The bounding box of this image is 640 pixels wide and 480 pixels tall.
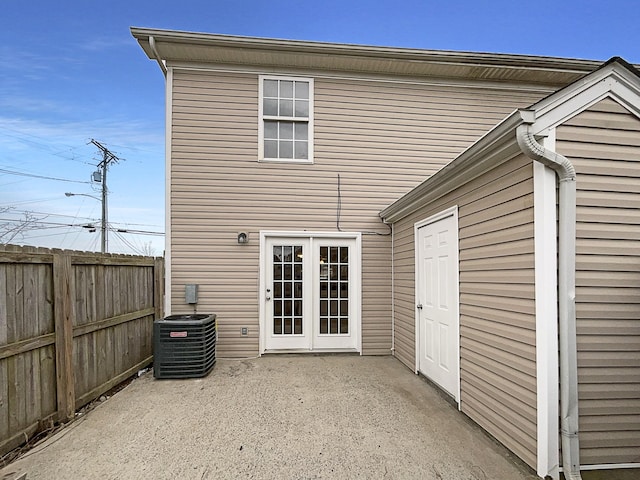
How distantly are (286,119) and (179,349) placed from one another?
381cm

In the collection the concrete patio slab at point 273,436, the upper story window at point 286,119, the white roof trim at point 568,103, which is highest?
the upper story window at point 286,119

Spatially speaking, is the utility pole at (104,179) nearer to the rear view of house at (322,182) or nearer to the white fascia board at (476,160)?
the rear view of house at (322,182)

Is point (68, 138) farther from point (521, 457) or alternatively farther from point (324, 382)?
point (521, 457)

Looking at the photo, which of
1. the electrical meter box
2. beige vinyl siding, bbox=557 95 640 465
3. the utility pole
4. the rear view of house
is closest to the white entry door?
the rear view of house

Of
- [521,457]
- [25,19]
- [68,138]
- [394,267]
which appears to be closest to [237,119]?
[394,267]

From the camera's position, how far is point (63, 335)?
2.87 meters

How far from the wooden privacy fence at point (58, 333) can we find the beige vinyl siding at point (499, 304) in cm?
378

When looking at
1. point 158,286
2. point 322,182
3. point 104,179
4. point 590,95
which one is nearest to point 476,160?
point 590,95

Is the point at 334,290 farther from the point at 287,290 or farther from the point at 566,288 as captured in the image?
the point at 566,288

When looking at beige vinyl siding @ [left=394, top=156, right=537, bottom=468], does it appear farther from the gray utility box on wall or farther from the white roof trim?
the gray utility box on wall

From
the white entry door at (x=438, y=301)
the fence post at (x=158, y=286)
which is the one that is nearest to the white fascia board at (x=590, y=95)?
the white entry door at (x=438, y=301)

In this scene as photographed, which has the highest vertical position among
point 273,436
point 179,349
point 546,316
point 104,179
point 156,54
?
point 104,179

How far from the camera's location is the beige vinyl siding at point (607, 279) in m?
2.13

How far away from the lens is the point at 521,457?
2232 mm
